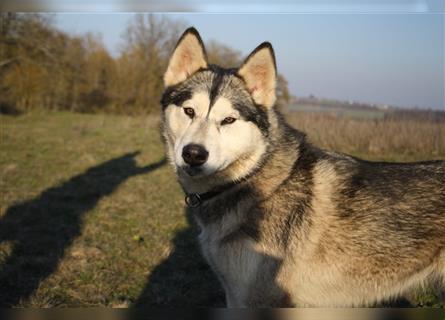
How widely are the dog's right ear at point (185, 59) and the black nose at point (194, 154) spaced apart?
3.31 feet

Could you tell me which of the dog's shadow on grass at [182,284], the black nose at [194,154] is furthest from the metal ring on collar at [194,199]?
the dog's shadow on grass at [182,284]

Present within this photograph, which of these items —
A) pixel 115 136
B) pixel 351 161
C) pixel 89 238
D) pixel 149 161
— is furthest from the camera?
pixel 115 136

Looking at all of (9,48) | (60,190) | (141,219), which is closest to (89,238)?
(141,219)

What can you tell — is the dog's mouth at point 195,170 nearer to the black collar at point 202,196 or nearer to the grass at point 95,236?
the black collar at point 202,196

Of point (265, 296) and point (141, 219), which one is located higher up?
point (265, 296)

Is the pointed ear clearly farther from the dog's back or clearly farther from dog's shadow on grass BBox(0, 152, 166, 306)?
dog's shadow on grass BBox(0, 152, 166, 306)

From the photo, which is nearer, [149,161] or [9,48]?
[149,161]

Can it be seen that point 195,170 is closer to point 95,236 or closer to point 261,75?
point 261,75

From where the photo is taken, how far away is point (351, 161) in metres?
3.36

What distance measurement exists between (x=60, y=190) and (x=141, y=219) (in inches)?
108

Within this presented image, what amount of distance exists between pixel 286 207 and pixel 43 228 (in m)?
4.82

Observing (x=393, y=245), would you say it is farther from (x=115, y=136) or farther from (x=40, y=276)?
(x=115, y=136)

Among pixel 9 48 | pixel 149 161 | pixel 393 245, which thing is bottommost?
pixel 149 161

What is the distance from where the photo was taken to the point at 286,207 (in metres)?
3.00
